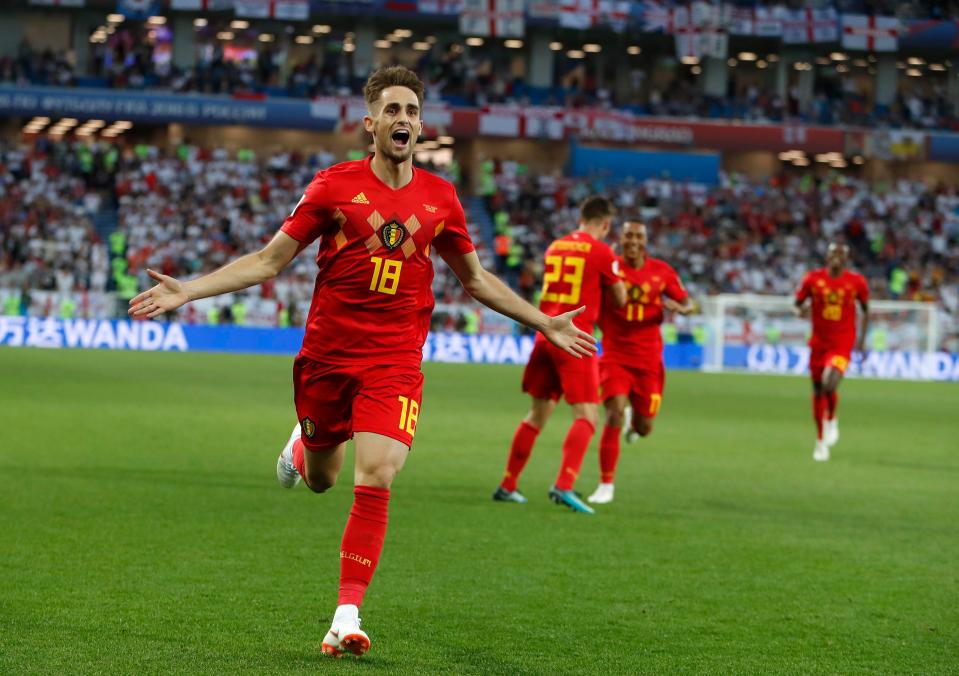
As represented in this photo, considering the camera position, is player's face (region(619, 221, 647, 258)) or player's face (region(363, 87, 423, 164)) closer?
player's face (region(363, 87, 423, 164))

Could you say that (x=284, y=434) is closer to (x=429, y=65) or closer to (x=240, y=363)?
(x=240, y=363)

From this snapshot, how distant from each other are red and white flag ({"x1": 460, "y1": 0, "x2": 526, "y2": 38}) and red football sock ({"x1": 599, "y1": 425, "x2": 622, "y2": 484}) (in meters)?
40.1

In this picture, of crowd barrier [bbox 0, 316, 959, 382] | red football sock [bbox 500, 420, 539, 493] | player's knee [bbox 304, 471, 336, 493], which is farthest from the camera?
crowd barrier [bbox 0, 316, 959, 382]

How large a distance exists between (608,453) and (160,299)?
6.46 m

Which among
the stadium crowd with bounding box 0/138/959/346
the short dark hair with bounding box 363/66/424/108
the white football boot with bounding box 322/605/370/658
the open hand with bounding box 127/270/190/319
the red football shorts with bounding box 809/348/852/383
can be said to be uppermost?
the short dark hair with bounding box 363/66/424/108

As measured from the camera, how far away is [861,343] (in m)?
16.6

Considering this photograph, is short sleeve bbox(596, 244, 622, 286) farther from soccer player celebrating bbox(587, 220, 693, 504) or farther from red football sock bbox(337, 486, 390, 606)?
red football sock bbox(337, 486, 390, 606)

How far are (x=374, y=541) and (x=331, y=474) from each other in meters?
0.85

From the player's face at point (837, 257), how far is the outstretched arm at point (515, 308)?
10.1 m

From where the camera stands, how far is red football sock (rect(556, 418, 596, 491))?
10680mm

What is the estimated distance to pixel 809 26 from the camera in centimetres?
5347

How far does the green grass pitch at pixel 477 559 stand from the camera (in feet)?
19.3

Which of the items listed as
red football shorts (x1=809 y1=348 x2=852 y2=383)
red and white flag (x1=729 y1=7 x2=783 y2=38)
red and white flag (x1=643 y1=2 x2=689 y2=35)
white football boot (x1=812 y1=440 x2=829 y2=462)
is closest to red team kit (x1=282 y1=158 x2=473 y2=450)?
white football boot (x1=812 y1=440 x2=829 y2=462)

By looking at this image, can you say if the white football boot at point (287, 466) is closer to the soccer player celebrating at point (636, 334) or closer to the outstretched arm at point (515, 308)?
the outstretched arm at point (515, 308)
